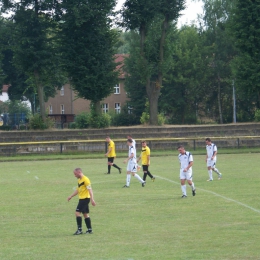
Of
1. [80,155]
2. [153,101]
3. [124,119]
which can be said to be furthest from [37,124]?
[124,119]

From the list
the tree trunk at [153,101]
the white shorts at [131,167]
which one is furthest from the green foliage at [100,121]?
the white shorts at [131,167]

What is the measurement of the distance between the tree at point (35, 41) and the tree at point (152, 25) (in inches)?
275

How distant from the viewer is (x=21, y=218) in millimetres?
18453

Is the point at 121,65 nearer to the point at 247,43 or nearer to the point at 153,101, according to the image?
the point at 153,101

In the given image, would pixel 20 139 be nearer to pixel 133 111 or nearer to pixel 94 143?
pixel 94 143

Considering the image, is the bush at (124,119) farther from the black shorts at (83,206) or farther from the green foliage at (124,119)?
the black shorts at (83,206)

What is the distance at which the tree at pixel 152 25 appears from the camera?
55188mm

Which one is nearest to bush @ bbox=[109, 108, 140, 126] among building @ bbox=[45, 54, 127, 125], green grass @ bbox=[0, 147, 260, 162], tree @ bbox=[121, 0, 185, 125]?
building @ bbox=[45, 54, 127, 125]

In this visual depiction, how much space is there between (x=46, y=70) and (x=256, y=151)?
20519 millimetres

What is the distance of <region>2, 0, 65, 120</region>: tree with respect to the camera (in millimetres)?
54906

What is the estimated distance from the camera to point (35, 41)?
55250 millimetres

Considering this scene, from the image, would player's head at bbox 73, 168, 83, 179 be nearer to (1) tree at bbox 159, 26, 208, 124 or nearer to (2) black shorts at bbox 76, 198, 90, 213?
(2) black shorts at bbox 76, 198, 90, 213

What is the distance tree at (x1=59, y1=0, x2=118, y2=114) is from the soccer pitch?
2426cm

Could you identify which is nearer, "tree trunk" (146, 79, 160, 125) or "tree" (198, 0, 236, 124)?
"tree trunk" (146, 79, 160, 125)
